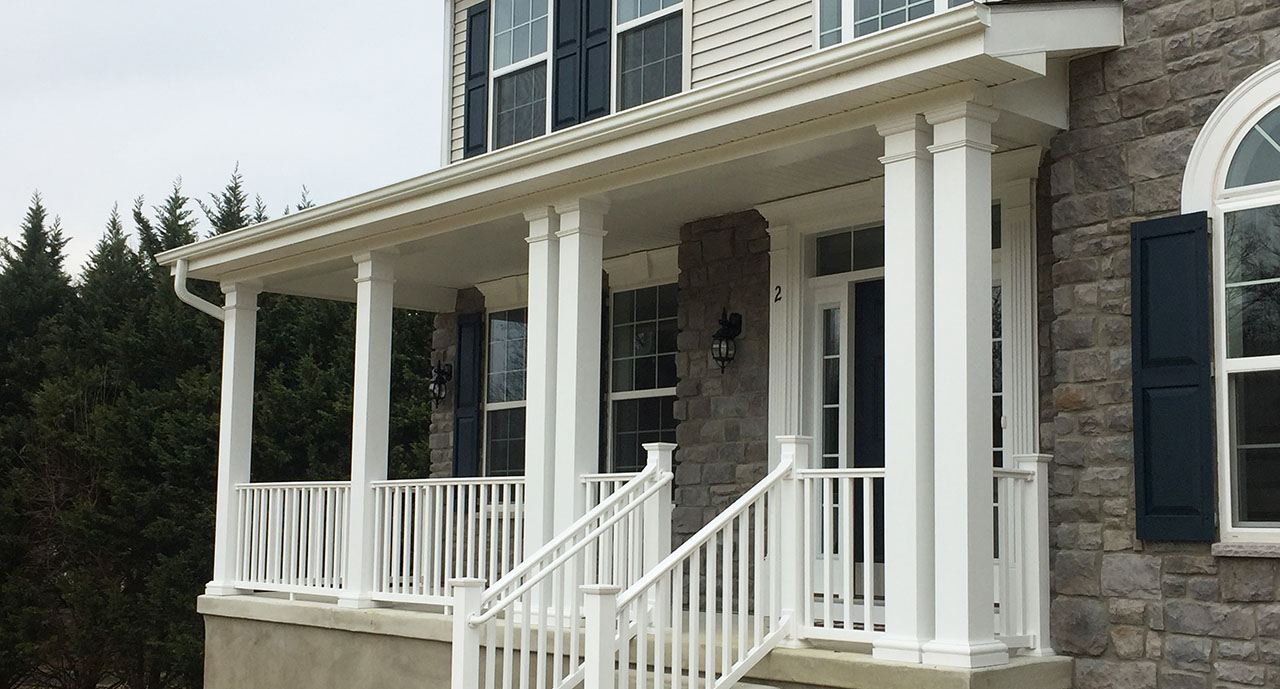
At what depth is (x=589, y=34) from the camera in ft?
32.4

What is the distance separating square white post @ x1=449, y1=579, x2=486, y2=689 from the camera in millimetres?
5980

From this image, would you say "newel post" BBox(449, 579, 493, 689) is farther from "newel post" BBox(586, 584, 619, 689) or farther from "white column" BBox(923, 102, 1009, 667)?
"white column" BBox(923, 102, 1009, 667)

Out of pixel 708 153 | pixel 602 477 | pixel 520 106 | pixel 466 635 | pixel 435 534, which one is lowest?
pixel 466 635

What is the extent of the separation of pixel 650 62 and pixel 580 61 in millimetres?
705

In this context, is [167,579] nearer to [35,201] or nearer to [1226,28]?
[35,201]

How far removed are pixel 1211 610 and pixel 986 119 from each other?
7.33ft

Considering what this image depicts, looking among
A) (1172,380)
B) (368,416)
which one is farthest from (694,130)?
(368,416)

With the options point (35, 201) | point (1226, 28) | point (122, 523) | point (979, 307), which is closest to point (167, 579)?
point (122, 523)

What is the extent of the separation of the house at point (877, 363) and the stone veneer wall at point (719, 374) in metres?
0.02

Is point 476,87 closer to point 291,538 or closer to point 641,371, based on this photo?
point 641,371

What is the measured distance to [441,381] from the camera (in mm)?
11469

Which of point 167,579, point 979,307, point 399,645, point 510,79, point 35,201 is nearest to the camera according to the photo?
point 979,307

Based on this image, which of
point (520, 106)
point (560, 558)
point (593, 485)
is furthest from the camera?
point (520, 106)

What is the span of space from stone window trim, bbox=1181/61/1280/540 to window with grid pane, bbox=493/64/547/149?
571 cm
